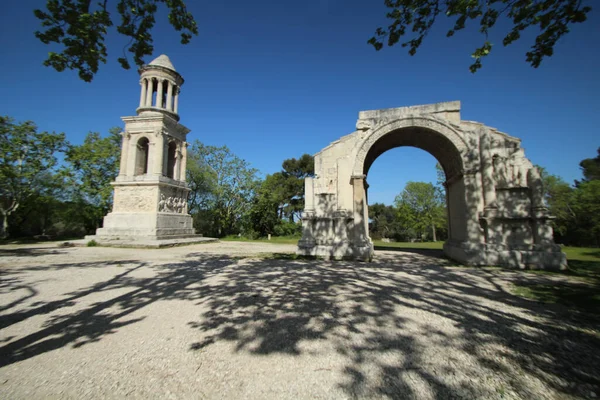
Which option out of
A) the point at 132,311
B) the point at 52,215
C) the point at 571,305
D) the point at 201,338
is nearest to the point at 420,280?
the point at 571,305

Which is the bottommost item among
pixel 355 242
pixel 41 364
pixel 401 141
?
pixel 41 364

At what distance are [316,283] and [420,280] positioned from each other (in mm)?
3074

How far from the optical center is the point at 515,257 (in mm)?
9578

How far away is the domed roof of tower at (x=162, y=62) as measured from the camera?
22562mm

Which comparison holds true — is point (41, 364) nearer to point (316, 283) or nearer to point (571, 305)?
point (316, 283)

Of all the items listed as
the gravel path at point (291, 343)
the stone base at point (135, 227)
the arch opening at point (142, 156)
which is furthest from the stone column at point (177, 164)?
the gravel path at point (291, 343)

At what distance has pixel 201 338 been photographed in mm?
3781

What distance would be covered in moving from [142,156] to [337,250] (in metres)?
18.9

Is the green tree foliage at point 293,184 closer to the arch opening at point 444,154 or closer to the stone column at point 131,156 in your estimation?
the stone column at point 131,156

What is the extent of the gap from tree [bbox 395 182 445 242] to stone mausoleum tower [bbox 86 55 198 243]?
32.6 m

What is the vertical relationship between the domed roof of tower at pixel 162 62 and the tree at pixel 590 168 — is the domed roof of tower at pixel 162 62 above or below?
above

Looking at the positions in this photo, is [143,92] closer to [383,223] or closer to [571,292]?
[571,292]

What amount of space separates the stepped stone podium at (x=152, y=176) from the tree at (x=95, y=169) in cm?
1078

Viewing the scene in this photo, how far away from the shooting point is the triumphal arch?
31.9ft
